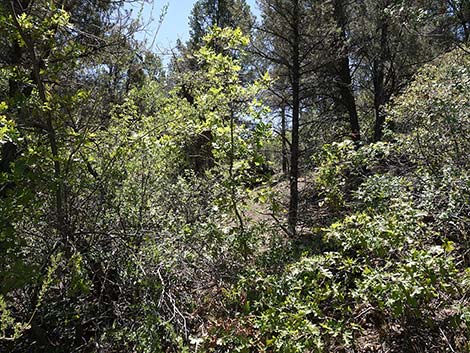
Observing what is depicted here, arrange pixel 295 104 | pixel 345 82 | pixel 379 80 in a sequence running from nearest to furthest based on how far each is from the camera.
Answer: pixel 295 104 → pixel 345 82 → pixel 379 80

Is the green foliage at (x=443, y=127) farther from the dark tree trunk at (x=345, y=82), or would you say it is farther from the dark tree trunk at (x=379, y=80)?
the dark tree trunk at (x=379, y=80)

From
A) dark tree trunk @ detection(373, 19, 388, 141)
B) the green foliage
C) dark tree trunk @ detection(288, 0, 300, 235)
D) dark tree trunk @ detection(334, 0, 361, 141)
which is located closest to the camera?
the green foliage

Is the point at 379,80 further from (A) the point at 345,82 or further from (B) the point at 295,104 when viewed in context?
(B) the point at 295,104

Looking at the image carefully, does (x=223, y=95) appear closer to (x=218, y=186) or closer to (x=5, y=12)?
(x=218, y=186)

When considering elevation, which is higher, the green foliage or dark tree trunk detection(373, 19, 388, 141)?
dark tree trunk detection(373, 19, 388, 141)

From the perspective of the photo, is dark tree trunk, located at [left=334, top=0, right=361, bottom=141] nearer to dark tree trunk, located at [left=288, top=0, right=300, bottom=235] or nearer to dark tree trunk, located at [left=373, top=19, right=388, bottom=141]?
dark tree trunk, located at [left=373, top=19, right=388, bottom=141]

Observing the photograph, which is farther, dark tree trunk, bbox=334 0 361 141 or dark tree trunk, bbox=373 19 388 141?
dark tree trunk, bbox=373 19 388 141

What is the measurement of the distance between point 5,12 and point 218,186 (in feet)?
9.47

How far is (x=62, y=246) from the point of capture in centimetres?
371

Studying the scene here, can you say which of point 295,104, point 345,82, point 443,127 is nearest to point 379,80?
point 345,82

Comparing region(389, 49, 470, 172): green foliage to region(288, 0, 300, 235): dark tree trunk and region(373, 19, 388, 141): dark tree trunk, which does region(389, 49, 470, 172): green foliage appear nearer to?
region(288, 0, 300, 235): dark tree trunk

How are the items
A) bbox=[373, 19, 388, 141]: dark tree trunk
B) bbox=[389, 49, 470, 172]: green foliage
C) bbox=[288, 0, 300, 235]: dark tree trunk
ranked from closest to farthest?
bbox=[389, 49, 470, 172]: green foliage → bbox=[288, 0, 300, 235]: dark tree trunk → bbox=[373, 19, 388, 141]: dark tree trunk

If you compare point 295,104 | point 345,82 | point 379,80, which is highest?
point 379,80

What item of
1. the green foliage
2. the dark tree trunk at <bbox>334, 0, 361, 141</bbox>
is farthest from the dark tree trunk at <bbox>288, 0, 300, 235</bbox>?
the green foliage
